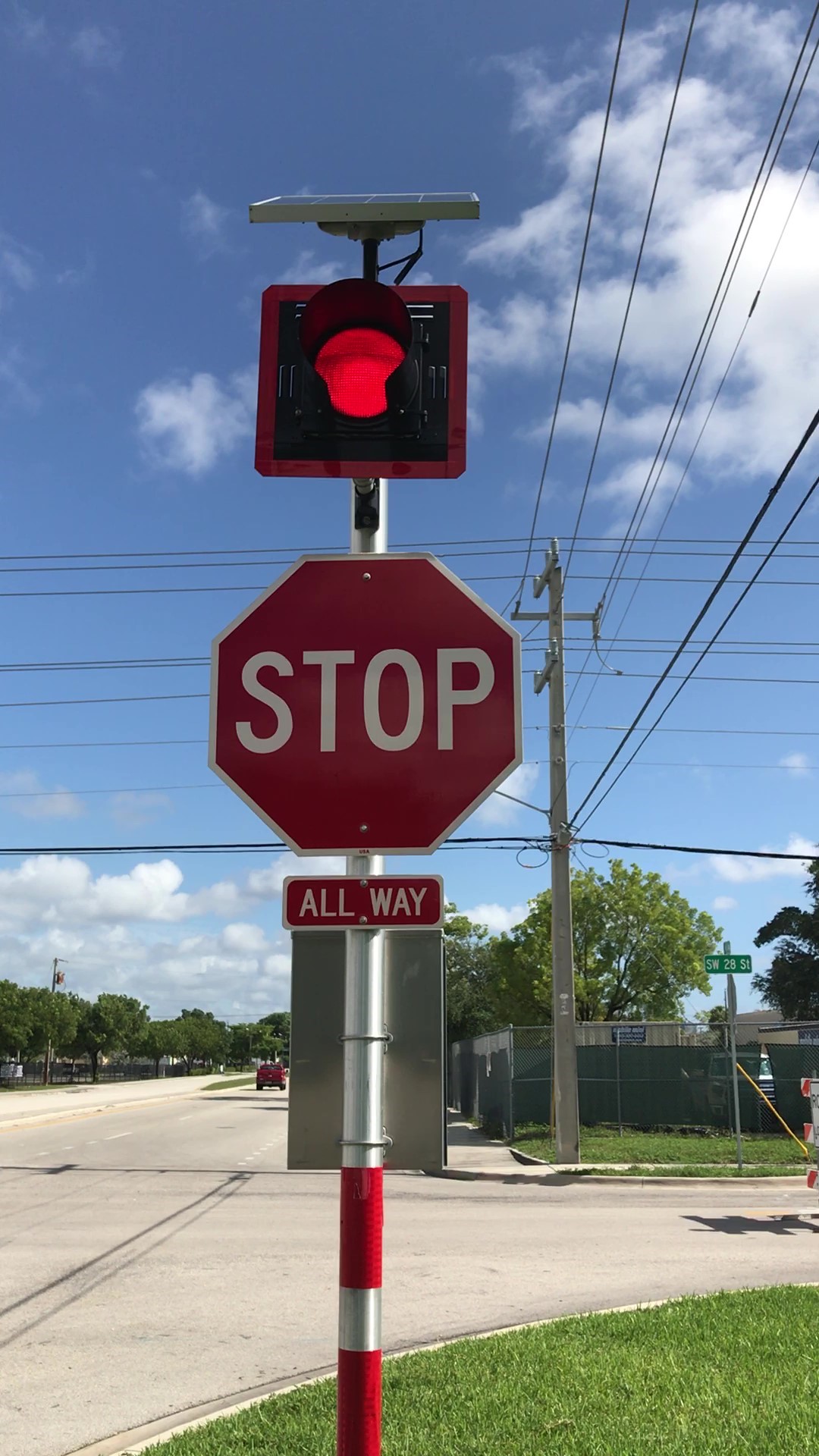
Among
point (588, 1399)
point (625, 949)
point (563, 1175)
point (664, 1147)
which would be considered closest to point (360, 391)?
point (588, 1399)

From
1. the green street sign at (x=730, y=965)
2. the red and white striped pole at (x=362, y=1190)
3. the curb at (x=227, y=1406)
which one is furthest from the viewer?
the green street sign at (x=730, y=965)

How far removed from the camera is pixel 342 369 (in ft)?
9.78

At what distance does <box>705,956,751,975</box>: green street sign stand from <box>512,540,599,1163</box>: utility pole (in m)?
2.64

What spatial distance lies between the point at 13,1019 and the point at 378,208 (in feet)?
223

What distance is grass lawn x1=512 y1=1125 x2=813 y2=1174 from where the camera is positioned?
19.2 m

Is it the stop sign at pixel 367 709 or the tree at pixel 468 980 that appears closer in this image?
the stop sign at pixel 367 709

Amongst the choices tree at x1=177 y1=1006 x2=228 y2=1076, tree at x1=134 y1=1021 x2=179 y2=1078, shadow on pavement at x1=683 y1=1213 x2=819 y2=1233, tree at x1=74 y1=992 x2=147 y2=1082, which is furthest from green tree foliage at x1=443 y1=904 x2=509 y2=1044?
tree at x1=177 y1=1006 x2=228 y2=1076

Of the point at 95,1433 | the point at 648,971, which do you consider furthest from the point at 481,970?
the point at 95,1433

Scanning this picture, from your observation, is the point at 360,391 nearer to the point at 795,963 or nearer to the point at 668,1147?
the point at 668,1147

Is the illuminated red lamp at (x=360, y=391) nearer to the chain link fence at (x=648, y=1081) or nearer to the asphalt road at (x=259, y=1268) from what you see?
the asphalt road at (x=259, y=1268)

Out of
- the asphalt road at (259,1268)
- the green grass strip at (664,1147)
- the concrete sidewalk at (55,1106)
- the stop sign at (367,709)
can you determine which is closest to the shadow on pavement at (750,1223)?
the asphalt road at (259,1268)

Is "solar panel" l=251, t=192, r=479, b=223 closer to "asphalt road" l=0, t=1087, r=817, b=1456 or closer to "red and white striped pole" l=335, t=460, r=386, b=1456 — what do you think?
"red and white striped pole" l=335, t=460, r=386, b=1456

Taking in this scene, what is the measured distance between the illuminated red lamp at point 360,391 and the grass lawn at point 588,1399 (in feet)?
13.4

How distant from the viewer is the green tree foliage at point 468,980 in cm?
5923
